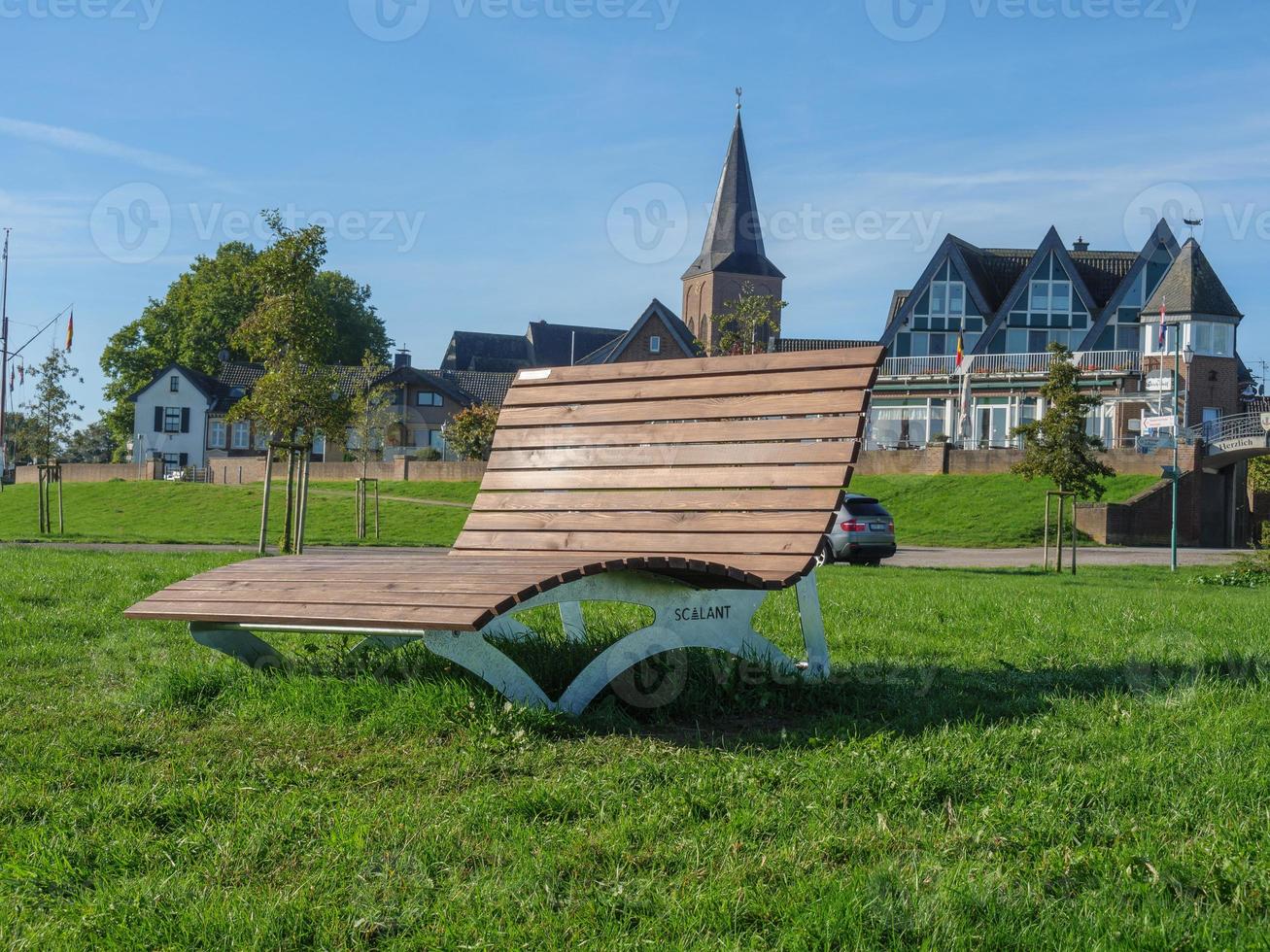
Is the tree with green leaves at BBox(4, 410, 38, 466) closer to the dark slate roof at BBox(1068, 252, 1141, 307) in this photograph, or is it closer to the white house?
the white house

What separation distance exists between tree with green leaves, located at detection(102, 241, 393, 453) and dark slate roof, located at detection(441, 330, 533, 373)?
667 inches

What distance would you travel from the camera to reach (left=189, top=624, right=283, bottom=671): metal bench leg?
18.7 feet

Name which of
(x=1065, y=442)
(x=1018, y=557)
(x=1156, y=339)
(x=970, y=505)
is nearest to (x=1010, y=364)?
(x=1156, y=339)

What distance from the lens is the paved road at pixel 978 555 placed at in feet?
79.5

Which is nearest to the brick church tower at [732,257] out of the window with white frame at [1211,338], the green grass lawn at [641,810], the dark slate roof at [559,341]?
the dark slate roof at [559,341]

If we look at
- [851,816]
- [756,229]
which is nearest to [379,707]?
[851,816]

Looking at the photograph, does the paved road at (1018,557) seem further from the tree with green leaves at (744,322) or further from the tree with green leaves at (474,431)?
the tree with green leaves at (474,431)

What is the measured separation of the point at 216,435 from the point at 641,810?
80.6m

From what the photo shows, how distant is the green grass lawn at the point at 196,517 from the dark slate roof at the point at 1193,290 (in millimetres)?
31389

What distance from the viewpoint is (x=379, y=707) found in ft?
16.4

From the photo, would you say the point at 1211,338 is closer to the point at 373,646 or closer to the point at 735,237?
the point at 735,237

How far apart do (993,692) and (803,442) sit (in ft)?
4.50

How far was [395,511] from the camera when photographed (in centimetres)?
3947

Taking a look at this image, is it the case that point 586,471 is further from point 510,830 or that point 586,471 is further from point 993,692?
point 510,830
